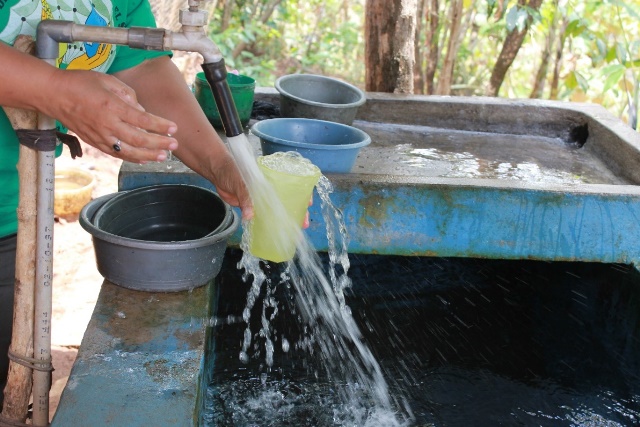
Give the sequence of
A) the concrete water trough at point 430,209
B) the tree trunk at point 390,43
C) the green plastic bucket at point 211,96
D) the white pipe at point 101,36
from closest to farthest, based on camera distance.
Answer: the white pipe at point 101,36
the concrete water trough at point 430,209
the green plastic bucket at point 211,96
the tree trunk at point 390,43

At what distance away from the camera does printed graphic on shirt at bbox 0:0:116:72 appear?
67.6 inches

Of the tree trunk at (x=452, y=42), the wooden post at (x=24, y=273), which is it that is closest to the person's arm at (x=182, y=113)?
the wooden post at (x=24, y=273)

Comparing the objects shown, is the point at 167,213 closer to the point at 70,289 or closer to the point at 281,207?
the point at 281,207

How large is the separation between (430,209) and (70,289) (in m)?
2.52

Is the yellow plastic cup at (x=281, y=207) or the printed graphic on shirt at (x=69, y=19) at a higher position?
the printed graphic on shirt at (x=69, y=19)

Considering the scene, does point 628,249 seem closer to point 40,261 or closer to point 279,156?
point 279,156

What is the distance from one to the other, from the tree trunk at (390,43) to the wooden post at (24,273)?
310cm

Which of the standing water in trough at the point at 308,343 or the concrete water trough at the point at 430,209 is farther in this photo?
the standing water in trough at the point at 308,343

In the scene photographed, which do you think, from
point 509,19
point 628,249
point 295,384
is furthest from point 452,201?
point 509,19

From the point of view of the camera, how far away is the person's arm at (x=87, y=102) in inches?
56.7

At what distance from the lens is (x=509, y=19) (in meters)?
4.95

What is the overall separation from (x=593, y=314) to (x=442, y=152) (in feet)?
3.90

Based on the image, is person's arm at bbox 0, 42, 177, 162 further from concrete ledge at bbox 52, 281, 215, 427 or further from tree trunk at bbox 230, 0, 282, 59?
tree trunk at bbox 230, 0, 282, 59

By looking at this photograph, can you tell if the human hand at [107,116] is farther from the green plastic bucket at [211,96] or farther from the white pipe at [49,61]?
the green plastic bucket at [211,96]
